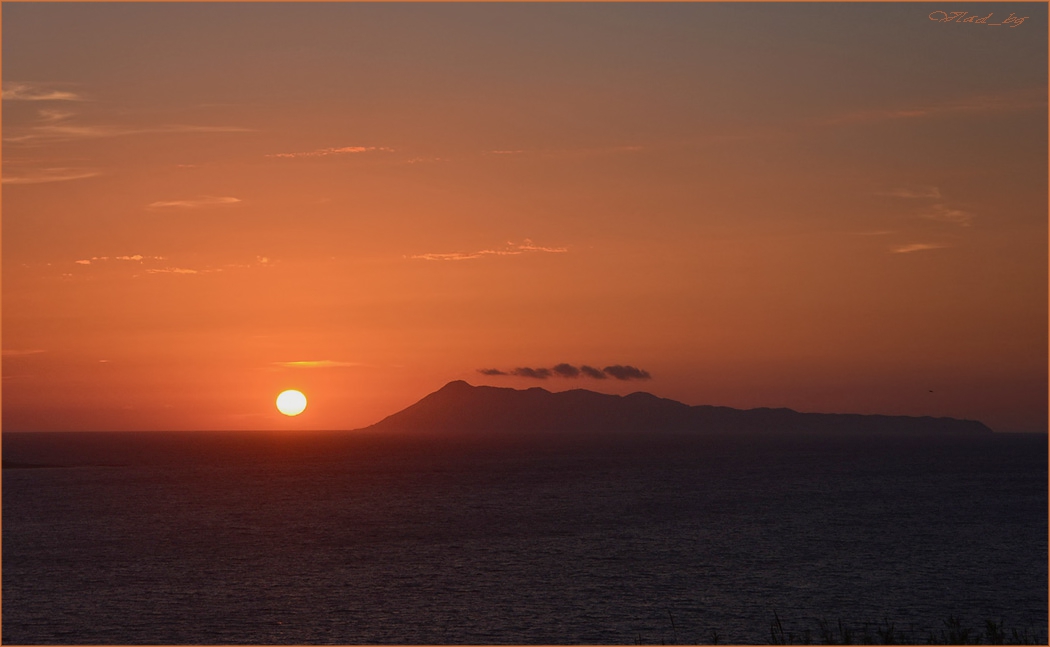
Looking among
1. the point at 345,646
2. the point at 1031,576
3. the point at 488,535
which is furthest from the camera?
the point at 488,535

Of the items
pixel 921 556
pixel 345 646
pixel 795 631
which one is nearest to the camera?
pixel 345 646

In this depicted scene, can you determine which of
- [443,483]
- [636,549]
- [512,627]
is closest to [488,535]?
[636,549]

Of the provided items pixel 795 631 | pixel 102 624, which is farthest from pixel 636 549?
pixel 102 624

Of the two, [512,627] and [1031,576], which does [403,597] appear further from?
[1031,576]

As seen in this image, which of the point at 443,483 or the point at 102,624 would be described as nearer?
the point at 102,624

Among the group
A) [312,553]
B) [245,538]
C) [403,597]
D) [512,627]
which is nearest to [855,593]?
[512,627]

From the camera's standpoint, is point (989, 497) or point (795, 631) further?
point (989, 497)

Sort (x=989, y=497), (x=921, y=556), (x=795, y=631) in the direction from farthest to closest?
(x=989, y=497), (x=921, y=556), (x=795, y=631)

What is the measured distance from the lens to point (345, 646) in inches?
2507

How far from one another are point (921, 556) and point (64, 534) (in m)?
95.3

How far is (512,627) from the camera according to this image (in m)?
69.2

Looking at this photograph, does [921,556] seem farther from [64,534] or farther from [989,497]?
[64,534]

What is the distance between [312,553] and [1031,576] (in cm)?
6948

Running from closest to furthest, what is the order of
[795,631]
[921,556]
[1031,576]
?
[795,631] < [1031,576] < [921,556]
